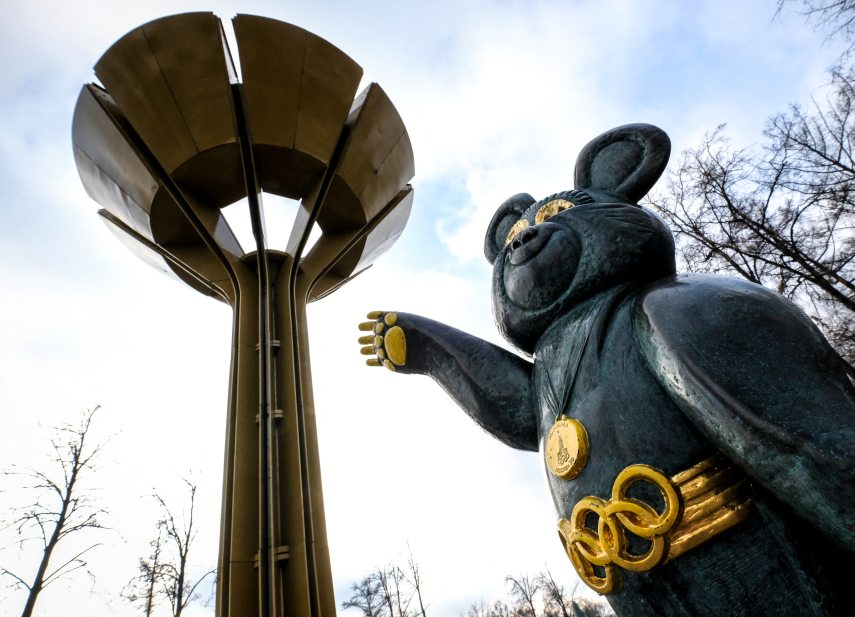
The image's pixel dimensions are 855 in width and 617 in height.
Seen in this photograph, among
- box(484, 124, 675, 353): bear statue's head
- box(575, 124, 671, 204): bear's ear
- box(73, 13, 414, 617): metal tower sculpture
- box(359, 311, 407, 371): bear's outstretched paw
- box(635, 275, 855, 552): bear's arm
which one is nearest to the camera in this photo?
box(635, 275, 855, 552): bear's arm

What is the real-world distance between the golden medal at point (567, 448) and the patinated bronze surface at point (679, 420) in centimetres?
2

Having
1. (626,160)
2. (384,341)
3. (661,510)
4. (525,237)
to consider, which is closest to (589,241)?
(525,237)

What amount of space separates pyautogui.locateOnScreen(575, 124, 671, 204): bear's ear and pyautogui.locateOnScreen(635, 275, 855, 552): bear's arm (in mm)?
649

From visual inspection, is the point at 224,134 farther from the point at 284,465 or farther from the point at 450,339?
the point at 450,339

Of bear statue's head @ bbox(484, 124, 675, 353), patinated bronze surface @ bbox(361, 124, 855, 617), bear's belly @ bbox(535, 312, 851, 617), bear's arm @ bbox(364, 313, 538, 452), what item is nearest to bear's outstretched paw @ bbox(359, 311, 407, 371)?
bear's arm @ bbox(364, 313, 538, 452)

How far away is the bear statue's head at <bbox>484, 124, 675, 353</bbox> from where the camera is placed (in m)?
1.91

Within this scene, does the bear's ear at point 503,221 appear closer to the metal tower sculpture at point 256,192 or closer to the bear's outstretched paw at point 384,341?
the bear's outstretched paw at point 384,341

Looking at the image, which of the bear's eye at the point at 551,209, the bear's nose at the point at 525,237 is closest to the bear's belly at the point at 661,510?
the bear's nose at the point at 525,237

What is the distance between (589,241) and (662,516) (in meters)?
1.01

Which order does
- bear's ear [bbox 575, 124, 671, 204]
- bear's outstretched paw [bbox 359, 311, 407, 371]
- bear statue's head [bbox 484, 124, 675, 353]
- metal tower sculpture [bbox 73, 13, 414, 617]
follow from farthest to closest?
metal tower sculpture [bbox 73, 13, 414, 617]
bear's outstretched paw [bbox 359, 311, 407, 371]
bear's ear [bbox 575, 124, 671, 204]
bear statue's head [bbox 484, 124, 675, 353]

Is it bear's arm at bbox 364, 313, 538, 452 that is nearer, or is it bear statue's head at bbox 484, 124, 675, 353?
bear statue's head at bbox 484, 124, 675, 353

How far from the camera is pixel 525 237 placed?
6.50ft

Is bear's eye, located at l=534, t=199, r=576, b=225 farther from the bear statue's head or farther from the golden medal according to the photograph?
the golden medal

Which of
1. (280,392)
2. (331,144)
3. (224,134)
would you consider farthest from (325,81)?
(280,392)
